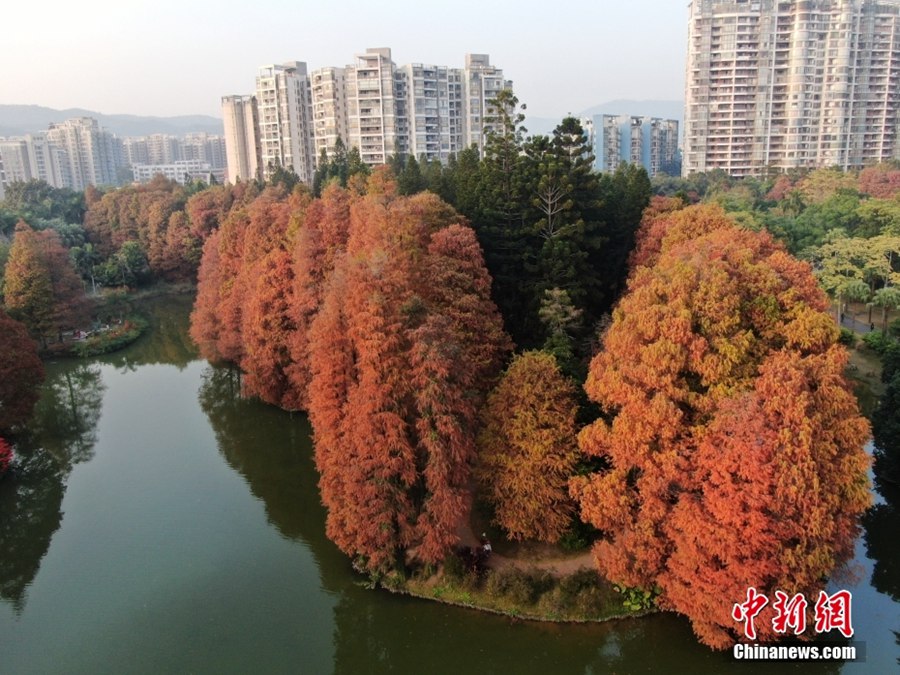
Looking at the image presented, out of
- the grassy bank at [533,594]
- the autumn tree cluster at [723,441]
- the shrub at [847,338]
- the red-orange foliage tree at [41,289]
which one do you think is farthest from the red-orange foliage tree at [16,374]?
the shrub at [847,338]

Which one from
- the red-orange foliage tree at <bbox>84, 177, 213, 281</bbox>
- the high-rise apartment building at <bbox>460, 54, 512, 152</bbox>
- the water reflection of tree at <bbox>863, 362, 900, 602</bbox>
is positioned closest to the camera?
the water reflection of tree at <bbox>863, 362, 900, 602</bbox>

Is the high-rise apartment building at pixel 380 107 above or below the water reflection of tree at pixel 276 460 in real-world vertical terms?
above

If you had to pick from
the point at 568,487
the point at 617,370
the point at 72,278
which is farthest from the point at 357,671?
the point at 72,278

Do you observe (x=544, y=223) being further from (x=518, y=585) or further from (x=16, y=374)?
(x=16, y=374)

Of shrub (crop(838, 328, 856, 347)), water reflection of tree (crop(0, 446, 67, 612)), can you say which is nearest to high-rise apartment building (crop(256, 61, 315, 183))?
water reflection of tree (crop(0, 446, 67, 612))

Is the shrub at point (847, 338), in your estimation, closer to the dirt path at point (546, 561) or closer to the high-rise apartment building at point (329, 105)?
the dirt path at point (546, 561)

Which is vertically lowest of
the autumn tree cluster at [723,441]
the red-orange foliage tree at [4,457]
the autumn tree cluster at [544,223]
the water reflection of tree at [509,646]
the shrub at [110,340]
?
the water reflection of tree at [509,646]

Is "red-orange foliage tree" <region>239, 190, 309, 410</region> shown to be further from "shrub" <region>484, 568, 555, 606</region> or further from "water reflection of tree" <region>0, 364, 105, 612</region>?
"shrub" <region>484, 568, 555, 606</region>
